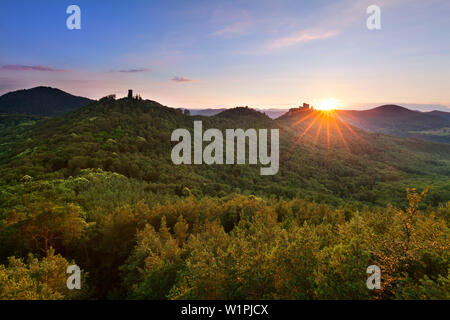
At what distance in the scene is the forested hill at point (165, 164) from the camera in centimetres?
6206

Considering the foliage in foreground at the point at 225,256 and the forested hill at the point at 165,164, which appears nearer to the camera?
the foliage in foreground at the point at 225,256

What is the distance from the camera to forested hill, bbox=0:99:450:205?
204 ft
